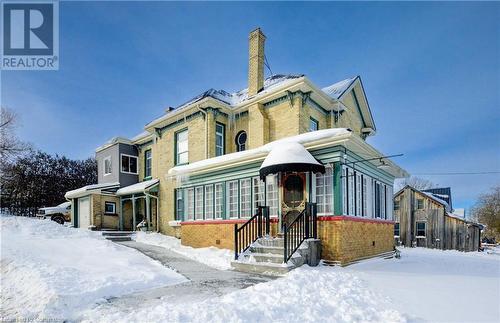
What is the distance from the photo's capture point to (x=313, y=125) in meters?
14.3

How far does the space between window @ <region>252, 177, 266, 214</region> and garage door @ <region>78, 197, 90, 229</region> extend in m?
13.3

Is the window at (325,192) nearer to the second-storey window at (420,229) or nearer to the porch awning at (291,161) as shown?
the porch awning at (291,161)

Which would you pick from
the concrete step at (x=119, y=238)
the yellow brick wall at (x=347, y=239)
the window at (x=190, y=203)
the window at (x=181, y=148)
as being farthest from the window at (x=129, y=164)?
the yellow brick wall at (x=347, y=239)

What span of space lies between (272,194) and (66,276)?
6.19 meters

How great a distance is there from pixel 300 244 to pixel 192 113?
1021cm

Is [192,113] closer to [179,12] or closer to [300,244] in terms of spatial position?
[179,12]

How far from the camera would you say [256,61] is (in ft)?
50.9

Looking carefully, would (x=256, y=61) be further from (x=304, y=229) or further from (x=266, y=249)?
(x=266, y=249)

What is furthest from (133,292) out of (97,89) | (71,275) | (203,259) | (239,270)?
(97,89)

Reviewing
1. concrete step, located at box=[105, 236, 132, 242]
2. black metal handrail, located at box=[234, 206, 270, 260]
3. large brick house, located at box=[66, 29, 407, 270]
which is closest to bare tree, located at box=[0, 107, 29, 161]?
large brick house, located at box=[66, 29, 407, 270]

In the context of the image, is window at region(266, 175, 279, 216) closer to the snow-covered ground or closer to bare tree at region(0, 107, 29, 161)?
the snow-covered ground

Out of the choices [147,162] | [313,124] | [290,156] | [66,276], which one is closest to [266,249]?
[290,156]

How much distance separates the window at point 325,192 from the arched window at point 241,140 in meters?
6.92

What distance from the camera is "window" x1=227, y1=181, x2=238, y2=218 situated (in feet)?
36.3
